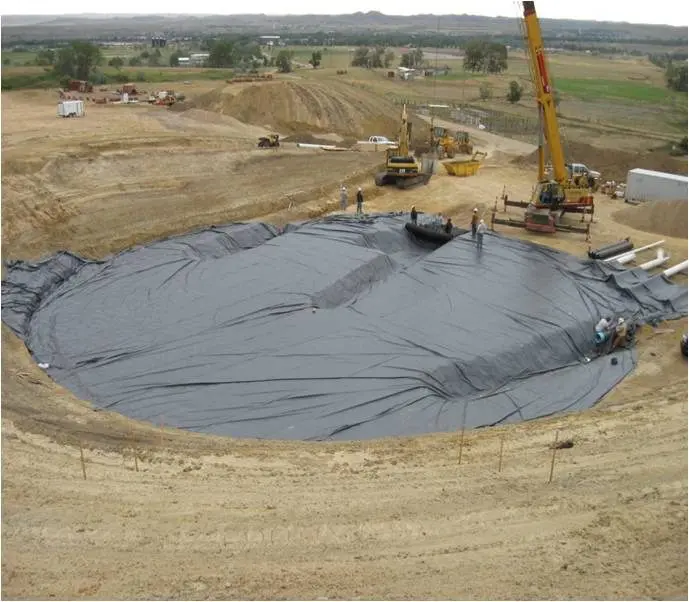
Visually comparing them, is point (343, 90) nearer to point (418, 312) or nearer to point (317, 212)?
point (317, 212)

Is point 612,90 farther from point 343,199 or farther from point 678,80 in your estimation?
point 343,199

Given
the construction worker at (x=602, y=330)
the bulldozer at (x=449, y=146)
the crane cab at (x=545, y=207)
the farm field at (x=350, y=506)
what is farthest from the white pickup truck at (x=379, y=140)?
the construction worker at (x=602, y=330)

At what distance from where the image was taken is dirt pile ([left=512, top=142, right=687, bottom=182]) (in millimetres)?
27922

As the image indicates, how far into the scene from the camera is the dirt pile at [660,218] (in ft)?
68.6

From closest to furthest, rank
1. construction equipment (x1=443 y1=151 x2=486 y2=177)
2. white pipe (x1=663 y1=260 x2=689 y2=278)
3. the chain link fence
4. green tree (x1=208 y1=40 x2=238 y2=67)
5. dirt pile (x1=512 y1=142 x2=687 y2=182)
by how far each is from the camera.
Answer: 1. white pipe (x1=663 y1=260 x2=689 y2=278)
2. construction equipment (x1=443 y1=151 x2=486 y2=177)
3. dirt pile (x1=512 y1=142 x2=687 y2=182)
4. the chain link fence
5. green tree (x1=208 y1=40 x2=238 y2=67)

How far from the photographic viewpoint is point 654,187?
24.2 meters

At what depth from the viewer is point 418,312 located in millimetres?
14547

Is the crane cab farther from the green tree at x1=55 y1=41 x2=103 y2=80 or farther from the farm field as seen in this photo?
the green tree at x1=55 y1=41 x2=103 y2=80

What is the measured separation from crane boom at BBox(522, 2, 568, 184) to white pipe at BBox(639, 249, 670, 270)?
3795 millimetres

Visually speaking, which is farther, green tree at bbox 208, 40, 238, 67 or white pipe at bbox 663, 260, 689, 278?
green tree at bbox 208, 40, 238, 67

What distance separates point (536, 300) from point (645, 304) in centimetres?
279

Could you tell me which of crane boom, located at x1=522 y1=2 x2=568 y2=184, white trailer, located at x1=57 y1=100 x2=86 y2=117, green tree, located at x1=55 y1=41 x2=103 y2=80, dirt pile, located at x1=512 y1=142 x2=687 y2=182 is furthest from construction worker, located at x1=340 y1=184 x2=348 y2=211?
green tree, located at x1=55 y1=41 x2=103 y2=80

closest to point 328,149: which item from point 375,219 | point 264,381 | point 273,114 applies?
point 273,114

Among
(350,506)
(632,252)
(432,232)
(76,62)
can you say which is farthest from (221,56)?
(350,506)
